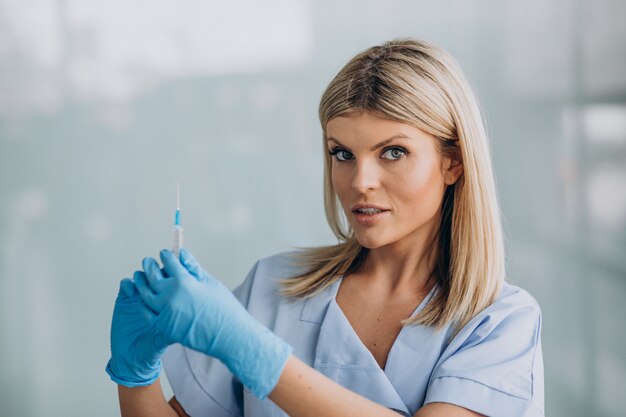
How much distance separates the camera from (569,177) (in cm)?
213

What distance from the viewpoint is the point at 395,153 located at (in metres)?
1.25

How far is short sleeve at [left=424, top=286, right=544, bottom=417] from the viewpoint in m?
1.17

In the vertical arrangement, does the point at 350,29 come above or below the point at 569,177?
above

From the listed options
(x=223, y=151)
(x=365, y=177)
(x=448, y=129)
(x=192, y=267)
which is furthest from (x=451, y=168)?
(x=223, y=151)

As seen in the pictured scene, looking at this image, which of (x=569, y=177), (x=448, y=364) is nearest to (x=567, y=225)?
(x=569, y=177)

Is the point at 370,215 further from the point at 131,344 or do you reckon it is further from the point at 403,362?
the point at 131,344

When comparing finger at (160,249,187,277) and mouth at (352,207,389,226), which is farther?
mouth at (352,207,389,226)

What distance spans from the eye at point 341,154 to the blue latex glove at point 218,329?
353 millimetres

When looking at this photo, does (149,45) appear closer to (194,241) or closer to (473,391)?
(194,241)

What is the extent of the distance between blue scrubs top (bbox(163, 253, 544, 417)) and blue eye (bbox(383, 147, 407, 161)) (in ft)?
0.91

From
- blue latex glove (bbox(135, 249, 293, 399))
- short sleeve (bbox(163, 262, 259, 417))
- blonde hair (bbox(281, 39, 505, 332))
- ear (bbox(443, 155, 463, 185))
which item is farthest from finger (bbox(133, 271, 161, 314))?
ear (bbox(443, 155, 463, 185))

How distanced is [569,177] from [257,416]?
4.15 feet

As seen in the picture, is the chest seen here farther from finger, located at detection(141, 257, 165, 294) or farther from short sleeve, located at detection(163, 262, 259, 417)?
finger, located at detection(141, 257, 165, 294)

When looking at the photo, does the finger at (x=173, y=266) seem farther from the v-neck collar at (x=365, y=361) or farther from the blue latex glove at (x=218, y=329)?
the v-neck collar at (x=365, y=361)
